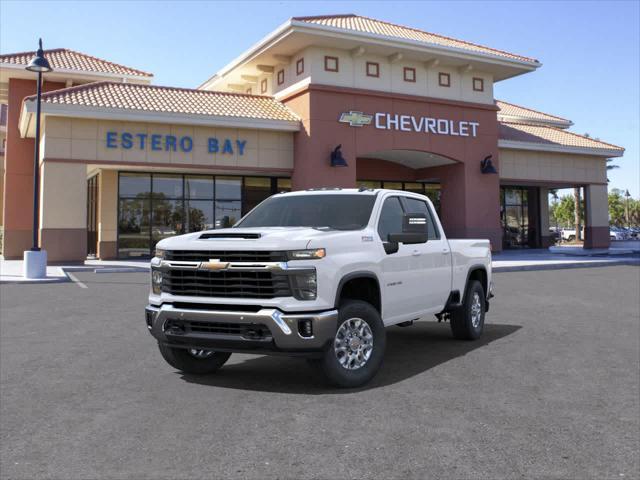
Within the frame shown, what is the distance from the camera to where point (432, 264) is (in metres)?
7.57

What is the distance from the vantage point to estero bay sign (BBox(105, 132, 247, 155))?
2397 cm

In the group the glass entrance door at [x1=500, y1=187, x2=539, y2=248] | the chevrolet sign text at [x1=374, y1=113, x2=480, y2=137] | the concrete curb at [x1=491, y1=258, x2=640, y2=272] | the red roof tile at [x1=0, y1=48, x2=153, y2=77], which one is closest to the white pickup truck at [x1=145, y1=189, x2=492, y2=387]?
the concrete curb at [x1=491, y1=258, x2=640, y2=272]

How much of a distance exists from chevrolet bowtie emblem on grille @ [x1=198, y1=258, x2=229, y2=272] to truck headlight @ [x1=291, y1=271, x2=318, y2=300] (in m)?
0.70

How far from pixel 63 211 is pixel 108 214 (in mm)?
4488

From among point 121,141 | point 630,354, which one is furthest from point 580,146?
point 630,354

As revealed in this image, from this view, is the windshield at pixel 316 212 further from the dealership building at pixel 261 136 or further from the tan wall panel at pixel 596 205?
the tan wall panel at pixel 596 205

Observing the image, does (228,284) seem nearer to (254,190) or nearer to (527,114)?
(254,190)

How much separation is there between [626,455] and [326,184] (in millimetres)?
22388

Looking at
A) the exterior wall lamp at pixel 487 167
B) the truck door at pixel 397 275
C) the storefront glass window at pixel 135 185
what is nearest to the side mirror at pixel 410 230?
the truck door at pixel 397 275

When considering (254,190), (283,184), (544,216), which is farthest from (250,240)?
(544,216)

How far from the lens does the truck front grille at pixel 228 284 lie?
5.62m

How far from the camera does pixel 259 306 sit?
5695mm

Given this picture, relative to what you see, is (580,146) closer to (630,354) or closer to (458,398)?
(630,354)

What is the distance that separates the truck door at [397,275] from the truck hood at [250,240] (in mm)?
836
